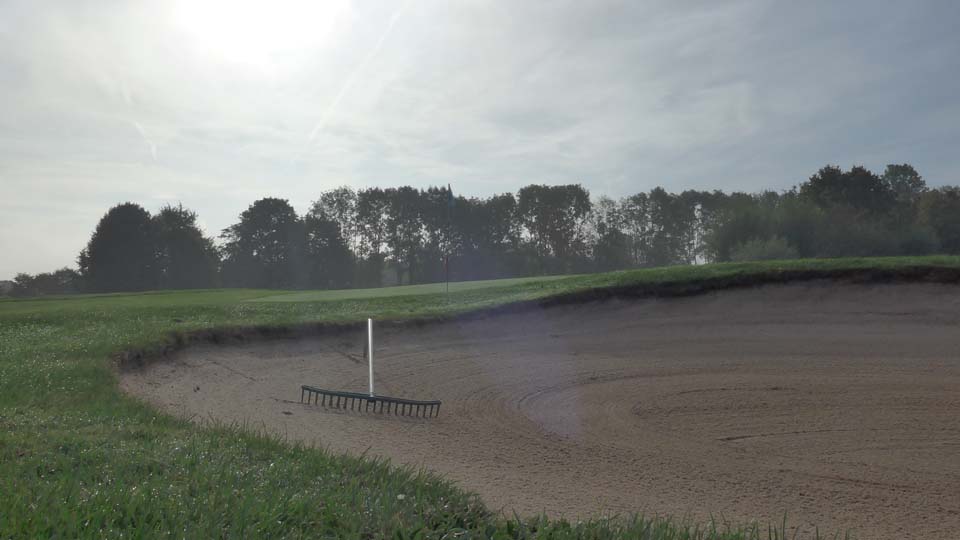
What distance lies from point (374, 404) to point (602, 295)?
7.65 metres

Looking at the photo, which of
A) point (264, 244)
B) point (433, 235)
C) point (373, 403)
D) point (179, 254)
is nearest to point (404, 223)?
point (433, 235)

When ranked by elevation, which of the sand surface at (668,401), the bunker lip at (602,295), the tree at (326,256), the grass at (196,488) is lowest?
the sand surface at (668,401)

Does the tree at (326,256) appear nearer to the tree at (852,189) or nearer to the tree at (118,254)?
the tree at (118,254)

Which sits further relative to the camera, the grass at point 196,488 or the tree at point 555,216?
the tree at point 555,216

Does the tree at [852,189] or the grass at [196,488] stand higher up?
the tree at [852,189]

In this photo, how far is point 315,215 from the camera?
66.6 metres

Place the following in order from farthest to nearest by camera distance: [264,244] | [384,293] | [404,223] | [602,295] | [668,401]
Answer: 1. [404,223]
2. [264,244]
3. [384,293]
4. [602,295]
5. [668,401]

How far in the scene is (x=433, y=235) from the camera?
219 feet

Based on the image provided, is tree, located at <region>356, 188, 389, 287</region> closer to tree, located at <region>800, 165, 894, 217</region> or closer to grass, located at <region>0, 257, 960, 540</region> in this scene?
tree, located at <region>800, 165, 894, 217</region>

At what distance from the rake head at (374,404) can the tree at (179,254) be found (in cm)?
5616

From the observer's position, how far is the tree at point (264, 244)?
62.5m

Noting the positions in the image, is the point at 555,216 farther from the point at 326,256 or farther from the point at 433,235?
the point at 326,256

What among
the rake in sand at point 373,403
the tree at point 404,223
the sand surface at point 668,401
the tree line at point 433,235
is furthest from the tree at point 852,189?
the rake in sand at point 373,403

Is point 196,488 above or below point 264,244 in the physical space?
below
